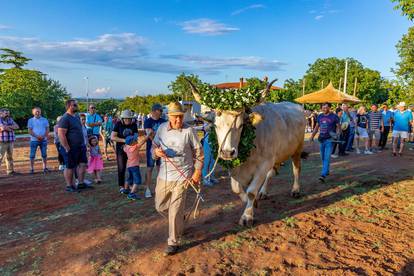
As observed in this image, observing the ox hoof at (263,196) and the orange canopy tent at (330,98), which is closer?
the ox hoof at (263,196)

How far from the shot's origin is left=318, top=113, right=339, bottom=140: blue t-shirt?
301 inches

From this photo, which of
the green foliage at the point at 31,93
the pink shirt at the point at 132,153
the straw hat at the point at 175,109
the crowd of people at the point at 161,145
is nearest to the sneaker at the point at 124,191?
the crowd of people at the point at 161,145

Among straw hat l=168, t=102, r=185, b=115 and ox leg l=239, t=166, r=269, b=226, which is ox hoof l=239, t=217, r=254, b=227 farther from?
straw hat l=168, t=102, r=185, b=115

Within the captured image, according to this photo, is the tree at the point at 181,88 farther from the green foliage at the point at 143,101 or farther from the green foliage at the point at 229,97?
the green foliage at the point at 229,97

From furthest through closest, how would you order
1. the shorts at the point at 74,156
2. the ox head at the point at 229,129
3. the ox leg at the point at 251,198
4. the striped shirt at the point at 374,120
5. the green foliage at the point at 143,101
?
the green foliage at the point at 143,101
the striped shirt at the point at 374,120
the shorts at the point at 74,156
the ox leg at the point at 251,198
the ox head at the point at 229,129

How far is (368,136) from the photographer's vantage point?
40.9 feet

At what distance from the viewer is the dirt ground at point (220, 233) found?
3680 millimetres

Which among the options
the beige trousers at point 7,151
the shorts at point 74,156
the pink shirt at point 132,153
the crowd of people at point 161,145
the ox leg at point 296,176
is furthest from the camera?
the beige trousers at point 7,151

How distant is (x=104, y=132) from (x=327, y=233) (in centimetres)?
985

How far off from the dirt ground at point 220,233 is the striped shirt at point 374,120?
575 cm

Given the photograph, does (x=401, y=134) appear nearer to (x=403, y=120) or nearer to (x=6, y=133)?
(x=403, y=120)

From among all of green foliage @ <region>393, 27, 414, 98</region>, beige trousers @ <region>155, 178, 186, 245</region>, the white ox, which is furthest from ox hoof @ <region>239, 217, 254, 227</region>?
green foliage @ <region>393, 27, 414, 98</region>

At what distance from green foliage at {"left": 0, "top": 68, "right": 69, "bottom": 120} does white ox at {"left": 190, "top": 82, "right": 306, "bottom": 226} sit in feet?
94.2

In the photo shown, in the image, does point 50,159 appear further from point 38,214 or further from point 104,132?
point 38,214
